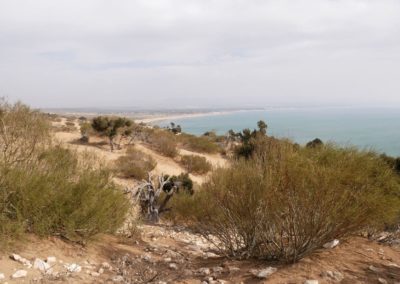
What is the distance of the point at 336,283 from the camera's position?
206 inches

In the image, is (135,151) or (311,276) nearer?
(311,276)

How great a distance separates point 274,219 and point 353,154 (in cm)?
228

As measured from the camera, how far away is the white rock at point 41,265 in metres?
5.25

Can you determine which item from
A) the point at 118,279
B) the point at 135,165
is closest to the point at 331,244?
the point at 118,279

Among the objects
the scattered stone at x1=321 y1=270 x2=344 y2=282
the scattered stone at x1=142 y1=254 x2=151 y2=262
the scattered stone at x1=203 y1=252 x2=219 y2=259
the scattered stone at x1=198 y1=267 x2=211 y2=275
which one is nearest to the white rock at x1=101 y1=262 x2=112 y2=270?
the scattered stone at x1=142 y1=254 x2=151 y2=262

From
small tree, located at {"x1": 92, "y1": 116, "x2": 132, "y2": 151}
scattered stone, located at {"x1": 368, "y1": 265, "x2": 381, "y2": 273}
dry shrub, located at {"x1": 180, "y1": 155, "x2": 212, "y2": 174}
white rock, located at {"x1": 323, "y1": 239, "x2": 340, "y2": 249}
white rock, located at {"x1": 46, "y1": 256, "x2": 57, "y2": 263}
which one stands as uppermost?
small tree, located at {"x1": 92, "y1": 116, "x2": 132, "y2": 151}

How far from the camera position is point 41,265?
5.30 metres

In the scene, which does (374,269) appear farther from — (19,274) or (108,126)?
(108,126)

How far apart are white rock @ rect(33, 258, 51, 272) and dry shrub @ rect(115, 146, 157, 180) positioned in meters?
12.1

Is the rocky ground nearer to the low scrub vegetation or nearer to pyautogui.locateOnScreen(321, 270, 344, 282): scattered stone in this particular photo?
pyautogui.locateOnScreen(321, 270, 344, 282): scattered stone

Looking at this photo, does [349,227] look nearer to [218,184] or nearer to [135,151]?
[218,184]

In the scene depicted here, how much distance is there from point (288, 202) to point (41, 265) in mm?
3474

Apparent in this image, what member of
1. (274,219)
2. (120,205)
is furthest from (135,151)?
(274,219)

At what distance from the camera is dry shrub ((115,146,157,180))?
1898cm
